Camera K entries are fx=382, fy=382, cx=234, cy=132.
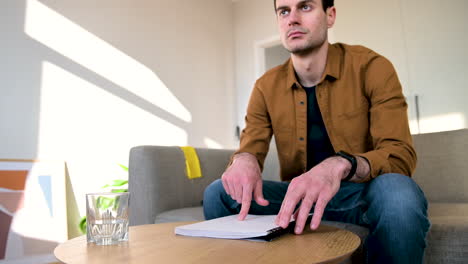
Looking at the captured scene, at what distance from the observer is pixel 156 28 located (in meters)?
3.69

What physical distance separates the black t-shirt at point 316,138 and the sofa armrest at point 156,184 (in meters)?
0.84

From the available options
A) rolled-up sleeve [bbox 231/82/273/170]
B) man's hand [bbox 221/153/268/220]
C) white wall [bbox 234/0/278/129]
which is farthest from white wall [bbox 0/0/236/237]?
man's hand [bbox 221/153/268/220]

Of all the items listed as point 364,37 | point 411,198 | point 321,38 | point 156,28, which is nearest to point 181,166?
point 321,38

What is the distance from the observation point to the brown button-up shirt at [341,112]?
105 centimetres

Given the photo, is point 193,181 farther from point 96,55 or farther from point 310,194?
point 96,55

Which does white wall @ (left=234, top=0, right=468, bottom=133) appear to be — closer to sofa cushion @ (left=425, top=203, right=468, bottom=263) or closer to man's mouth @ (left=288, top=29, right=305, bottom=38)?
sofa cushion @ (left=425, top=203, right=468, bottom=263)

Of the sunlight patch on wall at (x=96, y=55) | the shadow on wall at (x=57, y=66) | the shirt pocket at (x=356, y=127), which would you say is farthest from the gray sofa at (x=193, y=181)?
the sunlight patch on wall at (x=96, y=55)

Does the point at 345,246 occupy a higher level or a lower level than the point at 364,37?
lower

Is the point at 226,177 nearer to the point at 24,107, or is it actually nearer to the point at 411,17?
the point at 24,107

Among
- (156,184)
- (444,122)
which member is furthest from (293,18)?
(444,122)

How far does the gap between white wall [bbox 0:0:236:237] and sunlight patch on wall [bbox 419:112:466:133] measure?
6.79ft

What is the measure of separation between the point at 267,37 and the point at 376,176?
3.65 metres

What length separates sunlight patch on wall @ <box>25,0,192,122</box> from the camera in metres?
2.69

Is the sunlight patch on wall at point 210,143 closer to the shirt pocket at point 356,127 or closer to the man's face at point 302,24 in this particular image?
the man's face at point 302,24
